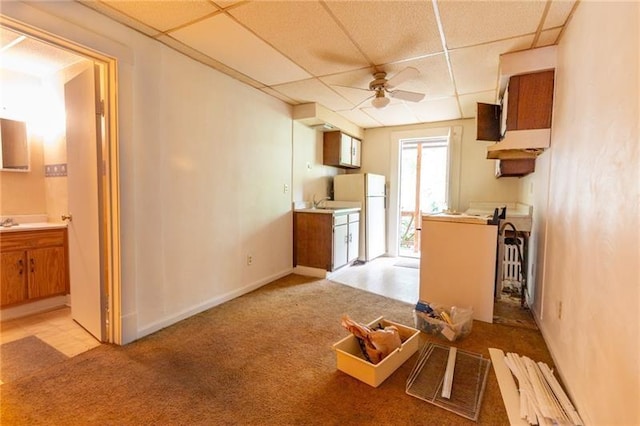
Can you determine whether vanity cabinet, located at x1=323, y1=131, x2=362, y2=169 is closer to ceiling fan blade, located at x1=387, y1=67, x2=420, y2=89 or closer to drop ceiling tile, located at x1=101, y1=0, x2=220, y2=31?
ceiling fan blade, located at x1=387, y1=67, x2=420, y2=89

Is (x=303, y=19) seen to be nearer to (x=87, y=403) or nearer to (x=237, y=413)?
(x=237, y=413)

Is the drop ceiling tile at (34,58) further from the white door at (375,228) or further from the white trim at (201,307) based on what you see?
the white door at (375,228)

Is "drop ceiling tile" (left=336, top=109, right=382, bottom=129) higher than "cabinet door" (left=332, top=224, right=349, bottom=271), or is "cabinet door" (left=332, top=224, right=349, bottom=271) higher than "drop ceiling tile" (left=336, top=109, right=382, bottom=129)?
"drop ceiling tile" (left=336, top=109, right=382, bottom=129)

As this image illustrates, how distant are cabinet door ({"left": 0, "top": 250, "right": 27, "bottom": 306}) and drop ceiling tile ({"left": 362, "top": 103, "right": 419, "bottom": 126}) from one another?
408 cm

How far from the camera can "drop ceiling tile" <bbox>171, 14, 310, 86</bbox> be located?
2.21 m

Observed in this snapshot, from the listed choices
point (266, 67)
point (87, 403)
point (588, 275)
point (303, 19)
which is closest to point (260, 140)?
point (266, 67)

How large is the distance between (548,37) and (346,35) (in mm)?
1514

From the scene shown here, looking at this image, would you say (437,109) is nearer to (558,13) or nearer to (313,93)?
(313,93)

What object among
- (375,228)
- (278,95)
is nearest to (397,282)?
(375,228)

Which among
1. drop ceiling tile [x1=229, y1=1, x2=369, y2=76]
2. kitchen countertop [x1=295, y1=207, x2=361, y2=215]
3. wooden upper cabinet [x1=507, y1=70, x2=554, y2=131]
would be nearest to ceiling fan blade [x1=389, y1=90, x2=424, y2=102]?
drop ceiling tile [x1=229, y1=1, x2=369, y2=76]

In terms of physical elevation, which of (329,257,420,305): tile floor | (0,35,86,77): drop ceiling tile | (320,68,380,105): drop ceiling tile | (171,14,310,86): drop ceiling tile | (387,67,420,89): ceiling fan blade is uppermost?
(320,68,380,105): drop ceiling tile

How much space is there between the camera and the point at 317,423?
4.93 feet

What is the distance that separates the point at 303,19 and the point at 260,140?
1.65m

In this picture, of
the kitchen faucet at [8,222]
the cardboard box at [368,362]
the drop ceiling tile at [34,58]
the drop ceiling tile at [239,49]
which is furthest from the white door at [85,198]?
the cardboard box at [368,362]
